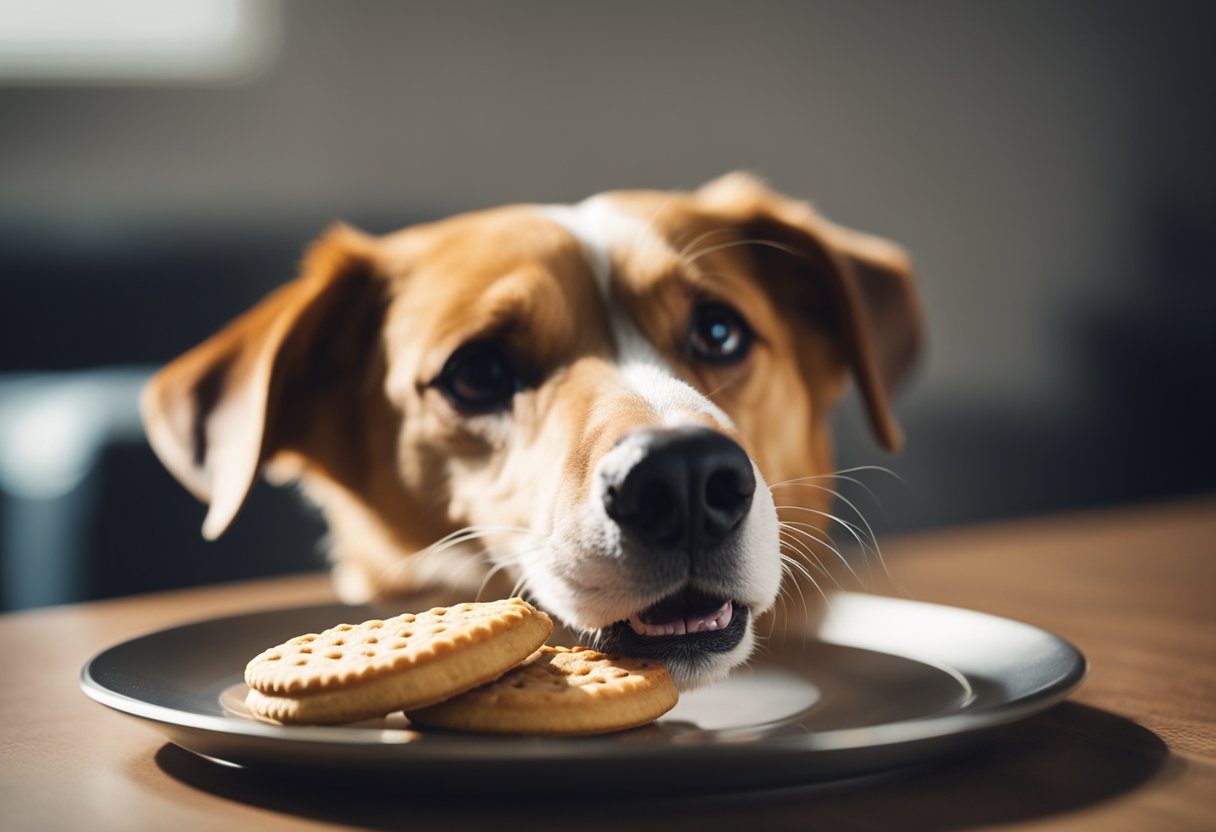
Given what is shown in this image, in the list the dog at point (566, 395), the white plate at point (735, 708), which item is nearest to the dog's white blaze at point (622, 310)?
the dog at point (566, 395)

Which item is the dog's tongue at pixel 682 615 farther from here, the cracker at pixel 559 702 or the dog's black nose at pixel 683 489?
the cracker at pixel 559 702

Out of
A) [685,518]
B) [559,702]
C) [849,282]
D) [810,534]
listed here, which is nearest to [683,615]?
[685,518]

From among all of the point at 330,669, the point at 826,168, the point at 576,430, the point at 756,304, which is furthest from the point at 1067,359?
the point at 330,669

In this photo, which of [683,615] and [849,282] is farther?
[849,282]

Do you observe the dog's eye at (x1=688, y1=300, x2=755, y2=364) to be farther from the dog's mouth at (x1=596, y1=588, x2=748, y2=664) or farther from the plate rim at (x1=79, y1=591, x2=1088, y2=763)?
the plate rim at (x1=79, y1=591, x2=1088, y2=763)

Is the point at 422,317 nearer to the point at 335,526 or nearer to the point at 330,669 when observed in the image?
the point at 335,526

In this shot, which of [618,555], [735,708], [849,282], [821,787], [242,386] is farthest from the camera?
[849,282]

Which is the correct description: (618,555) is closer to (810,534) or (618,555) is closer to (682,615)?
(682,615)
